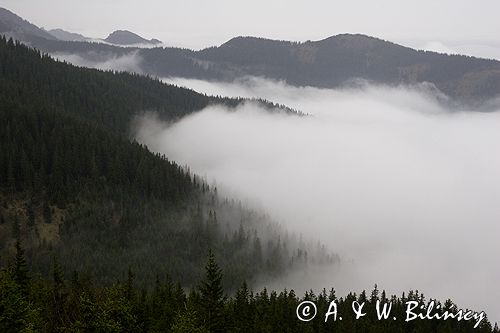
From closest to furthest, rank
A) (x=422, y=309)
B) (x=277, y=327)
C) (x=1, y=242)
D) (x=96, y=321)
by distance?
(x=96, y=321), (x=277, y=327), (x=422, y=309), (x=1, y=242)

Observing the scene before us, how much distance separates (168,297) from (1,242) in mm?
81351

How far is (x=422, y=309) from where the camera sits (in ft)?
500

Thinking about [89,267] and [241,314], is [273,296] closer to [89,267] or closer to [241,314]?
[241,314]

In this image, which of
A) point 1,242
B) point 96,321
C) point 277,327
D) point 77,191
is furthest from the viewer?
point 77,191

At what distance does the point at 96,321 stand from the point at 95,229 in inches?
5507

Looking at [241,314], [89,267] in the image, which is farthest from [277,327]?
[89,267]

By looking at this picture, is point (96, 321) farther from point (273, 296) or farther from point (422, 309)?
point (422, 309)

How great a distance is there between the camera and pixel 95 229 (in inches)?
7613

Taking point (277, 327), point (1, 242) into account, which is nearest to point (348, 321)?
point (277, 327)

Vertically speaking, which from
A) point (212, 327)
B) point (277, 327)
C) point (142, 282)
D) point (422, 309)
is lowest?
point (142, 282)

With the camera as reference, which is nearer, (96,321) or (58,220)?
(96,321)

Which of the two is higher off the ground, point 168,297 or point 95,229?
point 168,297

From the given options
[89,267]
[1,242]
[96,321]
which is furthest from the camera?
[89,267]

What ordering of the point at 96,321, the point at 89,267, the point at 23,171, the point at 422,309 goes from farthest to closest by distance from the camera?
the point at 23,171
the point at 89,267
the point at 422,309
the point at 96,321
